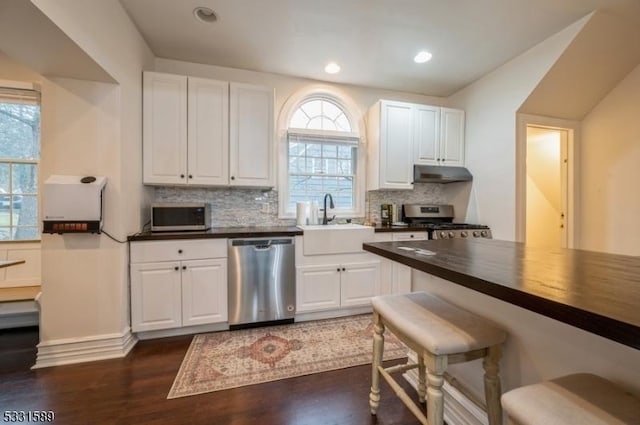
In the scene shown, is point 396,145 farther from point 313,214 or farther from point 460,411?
point 460,411

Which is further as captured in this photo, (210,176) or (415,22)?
(210,176)

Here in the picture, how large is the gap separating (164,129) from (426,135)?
2981 millimetres

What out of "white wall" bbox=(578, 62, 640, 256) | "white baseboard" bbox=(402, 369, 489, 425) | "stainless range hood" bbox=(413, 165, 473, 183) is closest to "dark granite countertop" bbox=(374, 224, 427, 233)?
"stainless range hood" bbox=(413, 165, 473, 183)

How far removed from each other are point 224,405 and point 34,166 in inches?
113

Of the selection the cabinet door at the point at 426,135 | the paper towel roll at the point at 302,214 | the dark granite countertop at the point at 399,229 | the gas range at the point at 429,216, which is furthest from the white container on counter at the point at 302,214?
the cabinet door at the point at 426,135

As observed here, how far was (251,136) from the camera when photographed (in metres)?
2.87

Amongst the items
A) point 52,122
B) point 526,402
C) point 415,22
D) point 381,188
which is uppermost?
point 415,22

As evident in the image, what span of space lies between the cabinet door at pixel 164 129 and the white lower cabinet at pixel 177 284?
2.34 ft

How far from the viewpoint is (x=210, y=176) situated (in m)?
2.78


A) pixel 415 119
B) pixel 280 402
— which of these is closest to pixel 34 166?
pixel 280 402

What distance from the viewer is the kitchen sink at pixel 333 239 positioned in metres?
2.76

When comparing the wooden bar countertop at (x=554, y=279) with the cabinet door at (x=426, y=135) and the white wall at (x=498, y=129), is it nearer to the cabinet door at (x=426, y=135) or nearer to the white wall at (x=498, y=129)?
the white wall at (x=498, y=129)

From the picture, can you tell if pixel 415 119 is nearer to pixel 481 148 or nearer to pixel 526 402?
pixel 481 148

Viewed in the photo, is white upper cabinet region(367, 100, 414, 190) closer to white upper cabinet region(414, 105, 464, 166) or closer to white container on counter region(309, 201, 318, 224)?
white upper cabinet region(414, 105, 464, 166)
